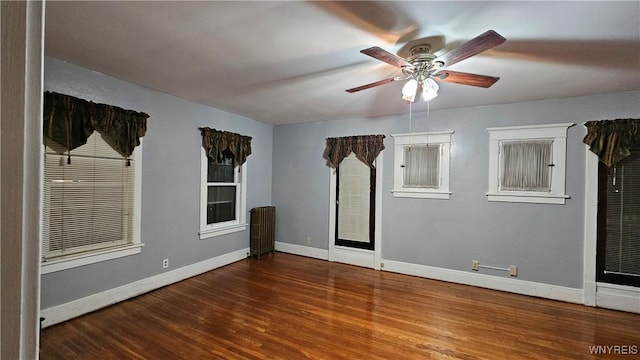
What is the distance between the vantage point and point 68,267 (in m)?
2.83

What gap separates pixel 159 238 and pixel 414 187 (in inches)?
146

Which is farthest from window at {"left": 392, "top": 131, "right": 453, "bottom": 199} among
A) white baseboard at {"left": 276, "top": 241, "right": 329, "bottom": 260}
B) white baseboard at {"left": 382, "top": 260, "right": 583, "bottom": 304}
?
white baseboard at {"left": 276, "top": 241, "right": 329, "bottom": 260}

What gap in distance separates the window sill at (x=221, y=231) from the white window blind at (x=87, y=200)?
102 cm

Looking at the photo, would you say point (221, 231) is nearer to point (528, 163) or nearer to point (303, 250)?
point (303, 250)

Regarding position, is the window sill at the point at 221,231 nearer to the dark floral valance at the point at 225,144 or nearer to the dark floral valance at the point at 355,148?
the dark floral valance at the point at 225,144

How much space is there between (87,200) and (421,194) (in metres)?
4.26

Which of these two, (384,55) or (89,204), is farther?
(89,204)

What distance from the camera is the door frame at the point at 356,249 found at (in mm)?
4660

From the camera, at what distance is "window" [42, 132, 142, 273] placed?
2.75m

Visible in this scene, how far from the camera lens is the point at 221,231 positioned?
4.58m

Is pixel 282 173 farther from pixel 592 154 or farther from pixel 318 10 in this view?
pixel 592 154

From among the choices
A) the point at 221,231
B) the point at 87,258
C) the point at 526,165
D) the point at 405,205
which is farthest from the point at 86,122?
the point at 526,165

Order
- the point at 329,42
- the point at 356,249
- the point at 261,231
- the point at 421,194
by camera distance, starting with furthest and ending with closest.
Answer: the point at 261,231 < the point at 356,249 < the point at 421,194 < the point at 329,42

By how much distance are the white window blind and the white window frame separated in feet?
3.26
